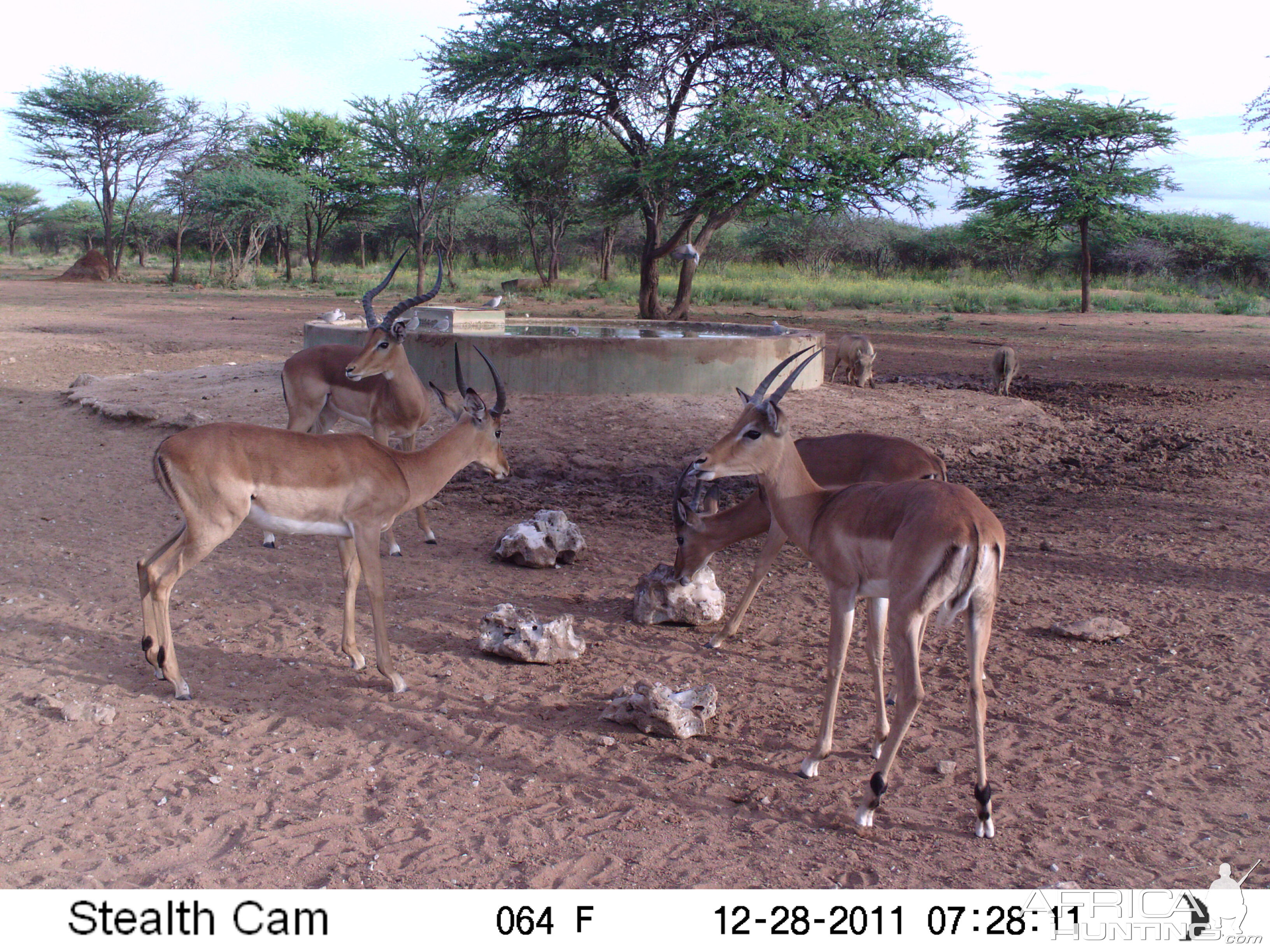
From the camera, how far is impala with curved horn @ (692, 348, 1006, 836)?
3539mm

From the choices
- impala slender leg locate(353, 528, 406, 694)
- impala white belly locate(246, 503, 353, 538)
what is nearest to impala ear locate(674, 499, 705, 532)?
impala slender leg locate(353, 528, 406, 694)

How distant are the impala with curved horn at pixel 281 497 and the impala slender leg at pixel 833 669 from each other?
1895 millimetres

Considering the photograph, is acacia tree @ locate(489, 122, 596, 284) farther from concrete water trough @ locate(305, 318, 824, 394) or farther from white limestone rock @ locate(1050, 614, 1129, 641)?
white limestone rock @ locate(1050, 614, 1129, 641)

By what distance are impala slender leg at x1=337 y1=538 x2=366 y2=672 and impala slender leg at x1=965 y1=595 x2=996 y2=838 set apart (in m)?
2.83

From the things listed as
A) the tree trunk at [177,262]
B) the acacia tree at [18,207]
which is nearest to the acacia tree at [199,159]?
the tree trunk at [177,262]

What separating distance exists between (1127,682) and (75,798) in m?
4.52

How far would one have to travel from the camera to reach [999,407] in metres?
11.6

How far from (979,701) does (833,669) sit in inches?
24.1

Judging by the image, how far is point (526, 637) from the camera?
16.2 feet

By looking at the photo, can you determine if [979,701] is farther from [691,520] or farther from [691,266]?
[691,266]

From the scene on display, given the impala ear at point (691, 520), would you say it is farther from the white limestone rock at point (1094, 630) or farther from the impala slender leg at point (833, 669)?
the white limestone rock at point (1094, 630)

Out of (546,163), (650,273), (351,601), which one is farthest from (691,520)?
(546,163)
